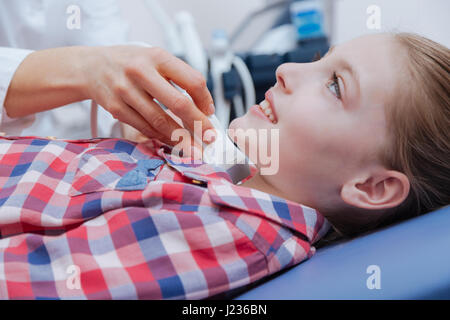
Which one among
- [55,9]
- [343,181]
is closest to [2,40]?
[55,9]

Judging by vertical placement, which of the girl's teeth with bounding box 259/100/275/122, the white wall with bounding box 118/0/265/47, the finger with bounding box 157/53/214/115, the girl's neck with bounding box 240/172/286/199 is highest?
the white wall with bounding box 118/0/265/47

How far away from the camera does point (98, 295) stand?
0.48 metres

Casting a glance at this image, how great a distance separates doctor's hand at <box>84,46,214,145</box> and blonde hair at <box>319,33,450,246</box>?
10.9 inches

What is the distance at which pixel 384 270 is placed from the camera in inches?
19.3

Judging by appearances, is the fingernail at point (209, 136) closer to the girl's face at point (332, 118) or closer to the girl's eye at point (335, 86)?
the girl's face at point (332, 118)

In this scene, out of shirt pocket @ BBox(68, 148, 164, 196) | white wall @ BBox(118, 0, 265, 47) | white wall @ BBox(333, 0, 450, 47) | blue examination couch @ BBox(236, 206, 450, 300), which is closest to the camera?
blue examination couch @ BBox(236, 206, 450, 300)

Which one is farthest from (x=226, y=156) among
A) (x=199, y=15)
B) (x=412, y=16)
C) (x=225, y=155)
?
(x=199, y=15)

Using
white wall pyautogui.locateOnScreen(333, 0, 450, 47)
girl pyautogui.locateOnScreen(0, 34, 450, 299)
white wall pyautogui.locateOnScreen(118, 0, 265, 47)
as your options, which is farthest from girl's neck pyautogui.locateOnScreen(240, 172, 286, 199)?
white wall pyautogui.locateOnScreen(118, 0, 265, 47)

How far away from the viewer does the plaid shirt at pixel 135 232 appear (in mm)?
495

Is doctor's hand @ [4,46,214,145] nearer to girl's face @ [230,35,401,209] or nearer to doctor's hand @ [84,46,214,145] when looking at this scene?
doctor's hand @ [84,46,214,145]

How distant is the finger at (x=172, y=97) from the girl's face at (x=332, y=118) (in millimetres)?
104

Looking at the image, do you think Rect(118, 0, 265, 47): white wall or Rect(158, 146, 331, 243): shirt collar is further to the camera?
Rect(118, 0, 265, 47): white wall

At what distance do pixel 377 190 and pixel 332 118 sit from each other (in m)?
0.13

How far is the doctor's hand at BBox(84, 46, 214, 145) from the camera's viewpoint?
61 cm
